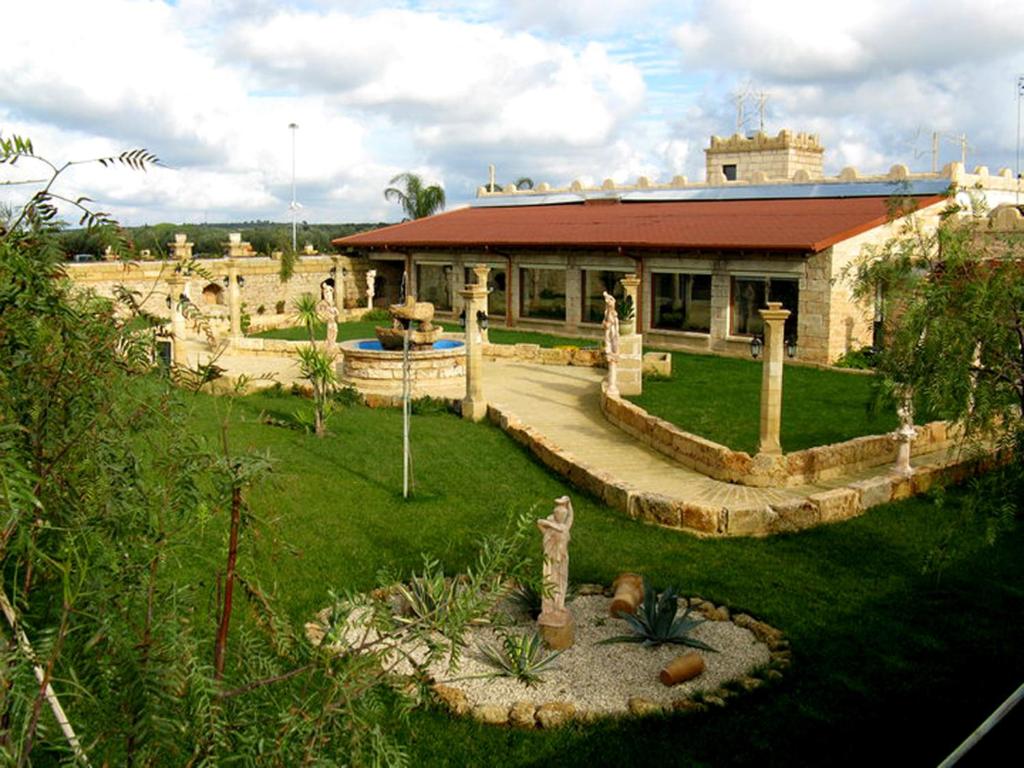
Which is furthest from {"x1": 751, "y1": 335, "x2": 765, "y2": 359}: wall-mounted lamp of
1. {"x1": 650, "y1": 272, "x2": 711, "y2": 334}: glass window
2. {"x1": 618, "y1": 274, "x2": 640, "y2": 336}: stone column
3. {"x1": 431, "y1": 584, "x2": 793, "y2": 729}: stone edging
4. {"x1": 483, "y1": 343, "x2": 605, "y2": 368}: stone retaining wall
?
{"x1": 431, "y1": 584, "x2": 793, "y2": 729}: stone edging

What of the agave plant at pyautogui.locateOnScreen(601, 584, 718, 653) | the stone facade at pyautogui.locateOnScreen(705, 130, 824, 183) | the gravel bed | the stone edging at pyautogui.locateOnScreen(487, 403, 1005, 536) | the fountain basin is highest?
the stone facade at pyautogui.locateOnScreen(705, 130, 824, 183)

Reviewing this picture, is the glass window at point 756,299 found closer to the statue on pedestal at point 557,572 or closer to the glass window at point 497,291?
the glass window at point 497,291

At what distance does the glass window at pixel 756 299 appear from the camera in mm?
26469

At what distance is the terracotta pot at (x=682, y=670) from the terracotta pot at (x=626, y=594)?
1.19 meters

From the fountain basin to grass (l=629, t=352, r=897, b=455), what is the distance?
4779mm

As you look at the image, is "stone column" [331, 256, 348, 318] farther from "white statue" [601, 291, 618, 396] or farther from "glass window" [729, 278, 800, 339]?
"white statue" [601, 291, 618, 396]

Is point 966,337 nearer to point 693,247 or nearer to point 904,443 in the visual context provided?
point 904,443

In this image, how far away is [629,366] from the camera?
70.0 ft

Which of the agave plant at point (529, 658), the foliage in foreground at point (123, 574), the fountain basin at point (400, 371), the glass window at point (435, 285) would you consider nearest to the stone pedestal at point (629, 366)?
the fountain basin at point (400, 371)

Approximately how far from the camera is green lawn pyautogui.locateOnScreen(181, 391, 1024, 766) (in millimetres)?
7340

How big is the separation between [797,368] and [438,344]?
940cm

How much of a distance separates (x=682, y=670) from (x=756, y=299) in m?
20.5

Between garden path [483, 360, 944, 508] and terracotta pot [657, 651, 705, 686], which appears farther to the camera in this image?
garden path [483, 360, 944, 508]

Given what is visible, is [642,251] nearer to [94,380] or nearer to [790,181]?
[790,181]
